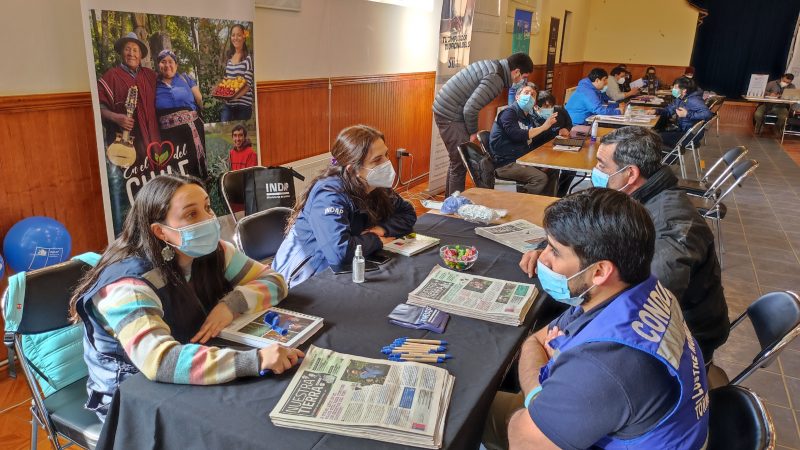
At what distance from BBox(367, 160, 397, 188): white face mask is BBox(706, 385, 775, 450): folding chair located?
4.99ft

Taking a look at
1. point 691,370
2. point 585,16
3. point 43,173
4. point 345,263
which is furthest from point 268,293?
point 585,16

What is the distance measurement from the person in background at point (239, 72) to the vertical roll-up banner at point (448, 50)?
2790 millimetres

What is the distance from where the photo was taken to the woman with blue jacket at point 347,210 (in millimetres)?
2211

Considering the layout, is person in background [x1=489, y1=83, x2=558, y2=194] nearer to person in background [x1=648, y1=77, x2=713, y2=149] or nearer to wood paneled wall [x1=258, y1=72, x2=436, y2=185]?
wood paneled wall [x1=258, y1=72, x2=436, y2=185]

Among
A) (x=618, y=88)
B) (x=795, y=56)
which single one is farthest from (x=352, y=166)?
(x=795, y=56)

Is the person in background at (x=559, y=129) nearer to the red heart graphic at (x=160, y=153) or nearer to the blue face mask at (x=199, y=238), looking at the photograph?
the red heart graphic at (x=160, y=153)

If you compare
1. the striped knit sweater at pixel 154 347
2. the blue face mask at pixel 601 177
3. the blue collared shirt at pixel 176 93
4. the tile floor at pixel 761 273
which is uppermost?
the blue collared shirt at pixel 176 93

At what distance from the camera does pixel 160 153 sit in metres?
3.05

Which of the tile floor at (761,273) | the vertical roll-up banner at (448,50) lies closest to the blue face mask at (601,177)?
the tile floor at (761,273)

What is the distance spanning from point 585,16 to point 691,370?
46.2ft

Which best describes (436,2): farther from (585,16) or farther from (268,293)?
(585,16)

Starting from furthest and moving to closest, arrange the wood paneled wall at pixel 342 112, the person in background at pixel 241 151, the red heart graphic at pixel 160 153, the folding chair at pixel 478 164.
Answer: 1. the folding chair at pixel 478 164
2. the wood paneled wall at pixel 342 112
3. the person in background at pixel 241 151
4. the red heart graphic at pixel 160 153

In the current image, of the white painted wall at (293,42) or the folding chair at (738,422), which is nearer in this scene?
the folding chair at (738,422)

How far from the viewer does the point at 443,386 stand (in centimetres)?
131
